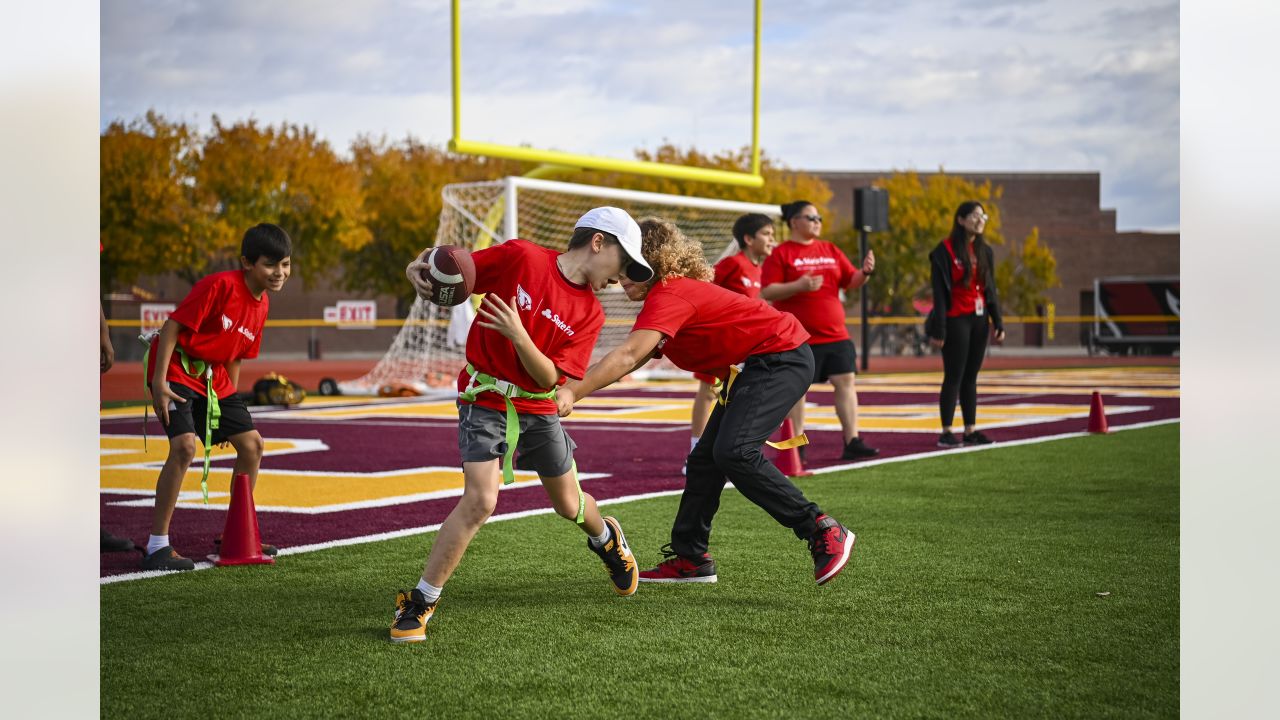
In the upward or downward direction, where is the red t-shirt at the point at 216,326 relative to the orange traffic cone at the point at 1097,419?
upward

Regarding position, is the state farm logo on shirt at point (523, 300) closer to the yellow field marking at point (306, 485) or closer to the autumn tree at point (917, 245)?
the yellow field marking at point (306, 485)

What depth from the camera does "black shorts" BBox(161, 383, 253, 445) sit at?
6230 millimetres

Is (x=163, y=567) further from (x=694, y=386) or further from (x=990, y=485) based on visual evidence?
(x=694, y=386)

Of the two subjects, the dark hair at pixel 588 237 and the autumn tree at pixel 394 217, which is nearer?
the dark hair at pixel 588 237

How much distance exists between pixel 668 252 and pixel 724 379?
2.45 ft

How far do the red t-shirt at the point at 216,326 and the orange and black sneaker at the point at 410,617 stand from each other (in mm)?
2127

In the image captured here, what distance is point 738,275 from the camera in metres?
9.46

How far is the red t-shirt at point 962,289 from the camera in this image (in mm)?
10969

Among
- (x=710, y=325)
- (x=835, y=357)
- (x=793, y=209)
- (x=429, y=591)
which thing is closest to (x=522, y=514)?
(x=710, y=325)

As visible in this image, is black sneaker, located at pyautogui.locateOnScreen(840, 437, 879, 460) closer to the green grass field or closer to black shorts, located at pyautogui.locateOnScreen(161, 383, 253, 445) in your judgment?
the green grass field

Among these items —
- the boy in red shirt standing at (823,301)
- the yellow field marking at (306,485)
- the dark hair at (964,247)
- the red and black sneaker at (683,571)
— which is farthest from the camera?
the dark hair at (964,247)

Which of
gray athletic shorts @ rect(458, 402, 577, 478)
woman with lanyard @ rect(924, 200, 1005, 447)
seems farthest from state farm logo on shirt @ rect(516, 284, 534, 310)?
woman with lanyard @ rect(924, 200, 1005, 447)

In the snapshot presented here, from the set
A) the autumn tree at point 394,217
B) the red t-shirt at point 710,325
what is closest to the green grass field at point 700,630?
the red t-shirt at point 710,325

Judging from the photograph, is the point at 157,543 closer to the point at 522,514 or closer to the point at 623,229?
the point at 522,514
